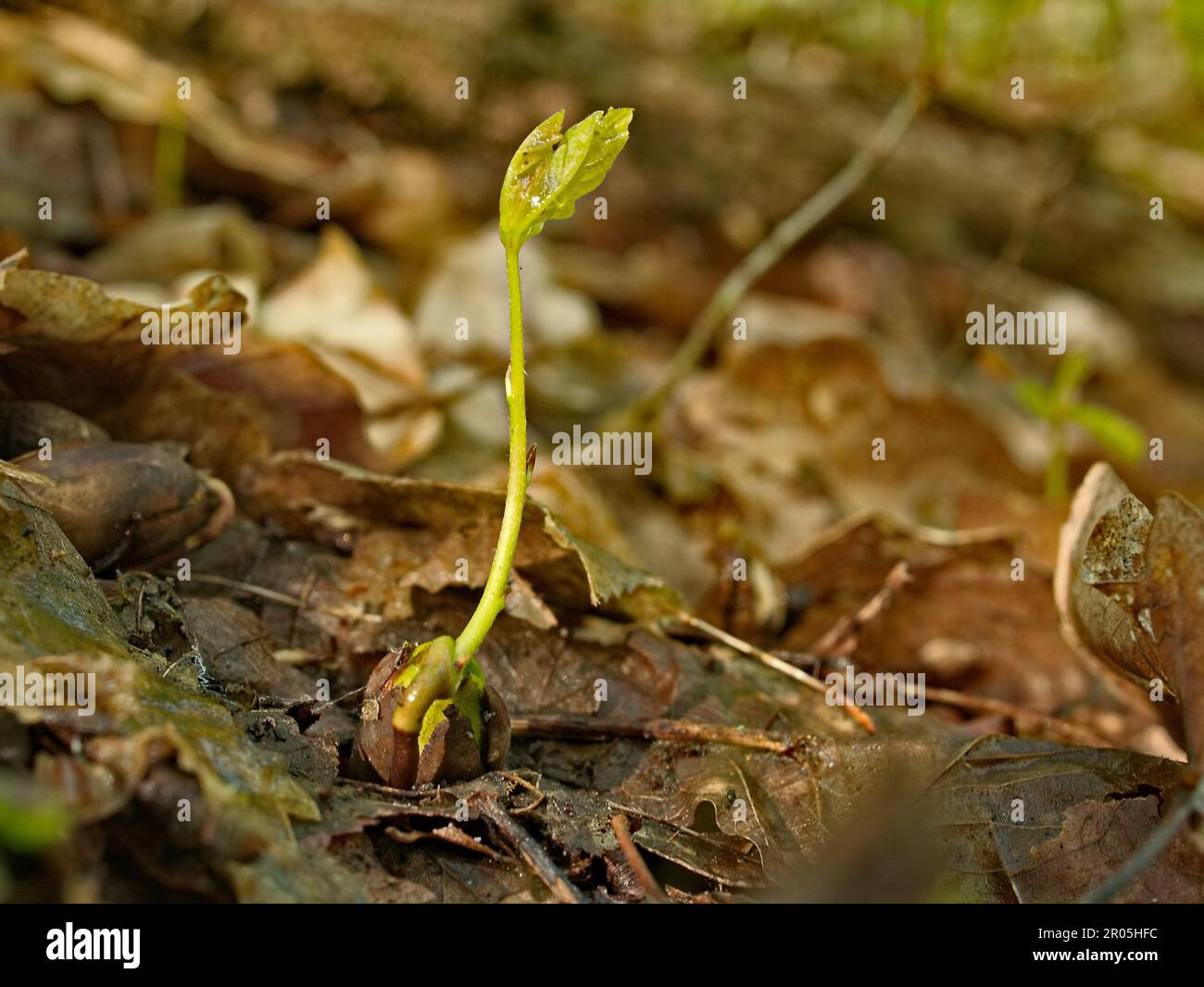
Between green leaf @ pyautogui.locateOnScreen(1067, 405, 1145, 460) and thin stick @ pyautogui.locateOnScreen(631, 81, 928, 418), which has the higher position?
thin stick @ pyautogui.locateOnScreen(631, 81, 928, 418)

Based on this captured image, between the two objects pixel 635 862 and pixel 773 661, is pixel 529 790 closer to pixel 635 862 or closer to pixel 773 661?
pixel 635 862

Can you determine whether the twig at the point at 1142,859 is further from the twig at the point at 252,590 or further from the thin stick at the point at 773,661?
the twig at the point at 252,590

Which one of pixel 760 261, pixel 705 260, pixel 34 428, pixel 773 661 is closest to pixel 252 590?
pixel 34 428

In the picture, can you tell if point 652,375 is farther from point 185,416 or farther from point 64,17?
point 64,17

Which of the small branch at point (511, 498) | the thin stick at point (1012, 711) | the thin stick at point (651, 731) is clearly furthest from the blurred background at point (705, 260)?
the small branch at point (511, 498)

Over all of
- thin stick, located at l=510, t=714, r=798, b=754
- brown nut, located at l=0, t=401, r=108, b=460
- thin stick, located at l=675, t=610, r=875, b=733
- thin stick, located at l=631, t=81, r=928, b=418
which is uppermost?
thin stick, located at l=631, t=81, r=928, b=418

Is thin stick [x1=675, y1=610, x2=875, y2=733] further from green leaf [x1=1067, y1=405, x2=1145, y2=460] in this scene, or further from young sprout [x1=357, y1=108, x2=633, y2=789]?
green leaf [x1=1067, y1=405, x2=1145, y2=460]

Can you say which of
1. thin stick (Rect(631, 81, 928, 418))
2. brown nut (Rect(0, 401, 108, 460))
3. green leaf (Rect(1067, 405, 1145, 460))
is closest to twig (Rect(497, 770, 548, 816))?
brown nut (Rect(0, 401, 108, 460))

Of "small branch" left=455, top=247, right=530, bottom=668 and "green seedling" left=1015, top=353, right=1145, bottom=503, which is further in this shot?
"green seedling" left=1015, top=353, right=1145, bottom=503
